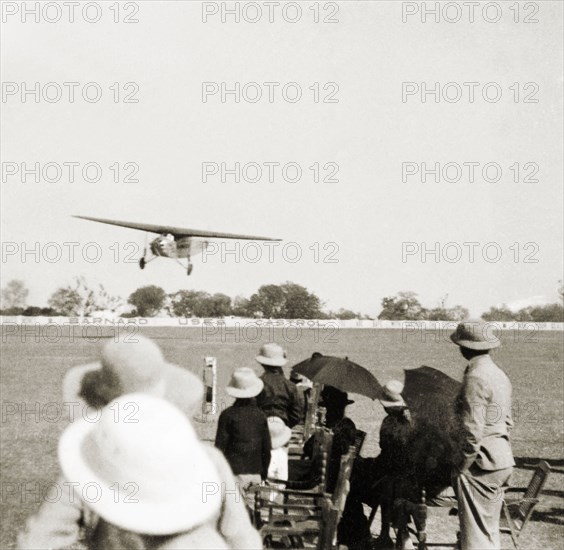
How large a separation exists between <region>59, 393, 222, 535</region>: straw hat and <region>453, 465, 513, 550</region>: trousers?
3.18 metres

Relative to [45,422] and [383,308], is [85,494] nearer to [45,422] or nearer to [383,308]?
[45,422]

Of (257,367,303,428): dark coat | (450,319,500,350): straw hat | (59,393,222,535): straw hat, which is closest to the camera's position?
(59,393,222,535): straw hat

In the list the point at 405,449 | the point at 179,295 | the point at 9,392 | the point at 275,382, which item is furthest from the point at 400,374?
the point at 179,295

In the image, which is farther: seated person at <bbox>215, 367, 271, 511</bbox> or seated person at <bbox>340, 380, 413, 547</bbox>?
seated person at <bbox>340, 380, 413, 547</bbox>

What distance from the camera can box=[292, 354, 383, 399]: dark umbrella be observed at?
21.5 ft

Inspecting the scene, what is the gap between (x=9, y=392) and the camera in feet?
52.1

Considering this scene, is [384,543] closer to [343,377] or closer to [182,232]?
[343,377]

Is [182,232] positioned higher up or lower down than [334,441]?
higher up

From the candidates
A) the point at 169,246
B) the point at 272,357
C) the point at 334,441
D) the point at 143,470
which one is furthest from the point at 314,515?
the point at 169,246

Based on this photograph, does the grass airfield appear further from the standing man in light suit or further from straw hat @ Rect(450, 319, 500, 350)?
straw hat @ Rect(450, 319, 500, 350)

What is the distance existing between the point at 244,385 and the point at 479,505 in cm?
173

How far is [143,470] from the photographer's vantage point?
1.79 metres

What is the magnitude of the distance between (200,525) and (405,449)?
3.71 metres

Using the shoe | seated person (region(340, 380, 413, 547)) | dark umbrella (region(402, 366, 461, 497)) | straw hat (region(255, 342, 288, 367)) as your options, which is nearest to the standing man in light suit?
dark umbrella (region(402, 366, 461, 497))
